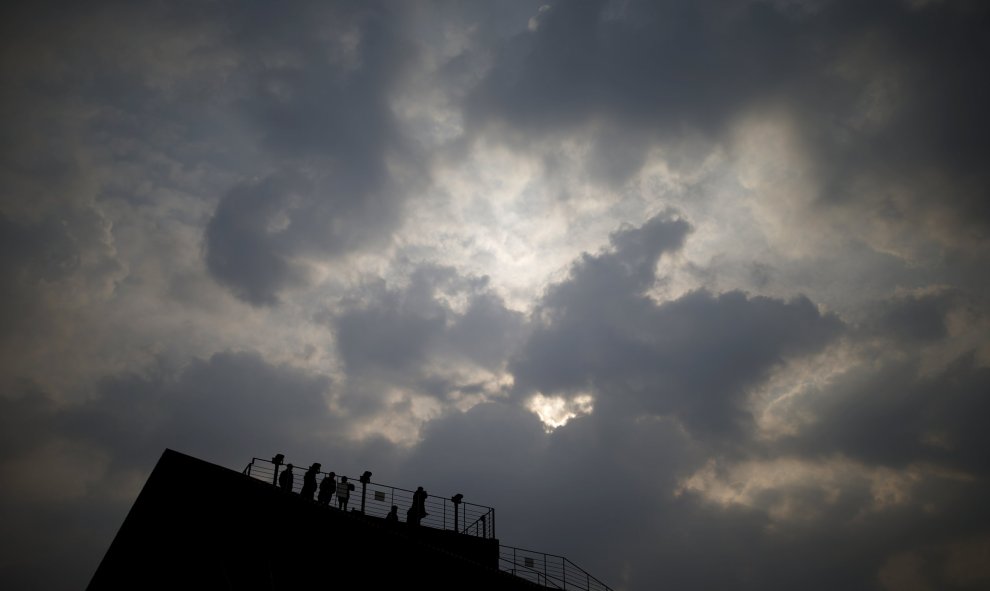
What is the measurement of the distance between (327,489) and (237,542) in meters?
4.05

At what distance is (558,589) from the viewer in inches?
817

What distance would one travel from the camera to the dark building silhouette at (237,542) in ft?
44.9

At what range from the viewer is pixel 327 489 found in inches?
704

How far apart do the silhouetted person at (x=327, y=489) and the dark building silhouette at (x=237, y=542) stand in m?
3.82

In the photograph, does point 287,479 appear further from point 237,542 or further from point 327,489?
point 237,542

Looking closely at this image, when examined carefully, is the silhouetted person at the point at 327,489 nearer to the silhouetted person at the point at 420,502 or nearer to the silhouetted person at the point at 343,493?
the silhouetted person at the point at 343,493

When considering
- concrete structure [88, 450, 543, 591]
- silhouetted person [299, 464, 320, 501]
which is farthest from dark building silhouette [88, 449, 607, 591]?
silhouetted person [299, 464, 320, 501]

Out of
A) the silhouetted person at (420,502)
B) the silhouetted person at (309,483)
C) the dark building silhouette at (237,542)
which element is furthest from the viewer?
the silhouetted person at (420,502)

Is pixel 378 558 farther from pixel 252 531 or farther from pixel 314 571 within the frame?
pixel 252 531

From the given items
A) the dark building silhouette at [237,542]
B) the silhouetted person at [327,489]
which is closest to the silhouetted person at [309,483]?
the silhouetted person at [327,489]

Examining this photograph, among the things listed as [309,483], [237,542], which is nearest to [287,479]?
[309,483]

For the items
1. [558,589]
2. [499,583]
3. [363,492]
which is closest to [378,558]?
[499,583]

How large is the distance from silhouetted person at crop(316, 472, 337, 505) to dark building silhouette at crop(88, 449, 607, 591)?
3.82 m

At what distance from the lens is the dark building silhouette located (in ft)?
44.9
